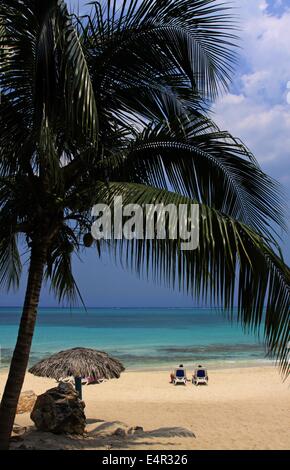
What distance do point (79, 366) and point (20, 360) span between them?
26.1 ft

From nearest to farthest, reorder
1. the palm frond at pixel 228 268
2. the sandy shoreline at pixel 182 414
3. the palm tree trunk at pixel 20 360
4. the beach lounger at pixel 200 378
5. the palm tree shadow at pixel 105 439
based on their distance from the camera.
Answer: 1. the palm frond at pixel 228 268
2. the palm tree trunk at pixel 20 360
3. the palm tree shadow at pixel 105 439
4. the sandy shoreline at pixel 182 414
5. the beach lounger at pixel 200 378

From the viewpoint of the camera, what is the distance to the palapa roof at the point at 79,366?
12344 mm

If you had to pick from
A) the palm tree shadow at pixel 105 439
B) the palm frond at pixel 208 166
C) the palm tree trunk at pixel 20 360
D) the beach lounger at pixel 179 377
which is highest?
the palm frond at pixel 208 166

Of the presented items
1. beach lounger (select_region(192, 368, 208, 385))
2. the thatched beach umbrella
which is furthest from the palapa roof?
beach lounger (select_region(192, 368, 208, 385))

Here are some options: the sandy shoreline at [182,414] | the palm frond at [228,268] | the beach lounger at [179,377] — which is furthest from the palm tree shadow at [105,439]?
the beach lounger at [179,377]

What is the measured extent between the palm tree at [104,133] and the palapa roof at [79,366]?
7282 millimetres

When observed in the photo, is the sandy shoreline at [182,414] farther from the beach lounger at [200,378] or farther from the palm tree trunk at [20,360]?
the palm tree trunk at [20,360]

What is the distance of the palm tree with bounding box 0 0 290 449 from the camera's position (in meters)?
4.20

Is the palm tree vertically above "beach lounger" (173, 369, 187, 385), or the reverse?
the palm tree

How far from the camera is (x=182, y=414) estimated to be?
9.71 m

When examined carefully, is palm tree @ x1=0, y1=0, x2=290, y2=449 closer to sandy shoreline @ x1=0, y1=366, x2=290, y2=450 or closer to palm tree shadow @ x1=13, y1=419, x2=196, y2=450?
palm tree shadow @ x1=13, y1=419, x2=196, y2=450

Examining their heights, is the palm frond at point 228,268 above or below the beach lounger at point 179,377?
above

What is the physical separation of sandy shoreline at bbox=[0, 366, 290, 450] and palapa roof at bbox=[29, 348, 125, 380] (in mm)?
501

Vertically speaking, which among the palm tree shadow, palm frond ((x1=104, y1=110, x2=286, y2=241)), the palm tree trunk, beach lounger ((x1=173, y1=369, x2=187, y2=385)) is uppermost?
palm frond ((x1=104, y1=110, x2=286, y2=241))
